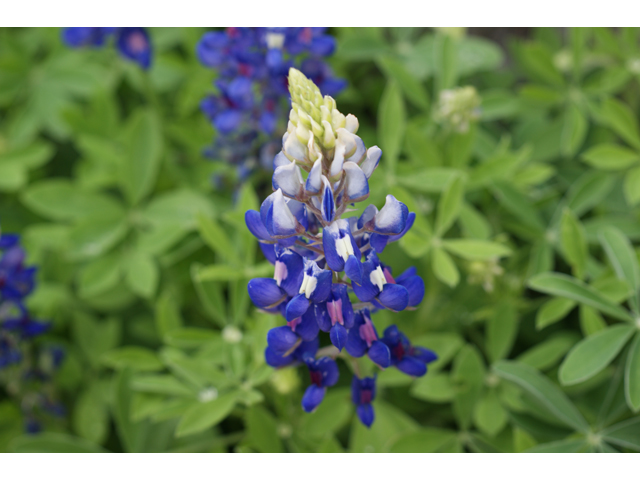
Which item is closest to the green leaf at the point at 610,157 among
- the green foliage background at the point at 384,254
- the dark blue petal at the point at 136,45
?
the green foliage background at the point at 384,254

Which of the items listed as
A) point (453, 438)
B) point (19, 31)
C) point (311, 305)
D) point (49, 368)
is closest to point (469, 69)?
point (453, 438)

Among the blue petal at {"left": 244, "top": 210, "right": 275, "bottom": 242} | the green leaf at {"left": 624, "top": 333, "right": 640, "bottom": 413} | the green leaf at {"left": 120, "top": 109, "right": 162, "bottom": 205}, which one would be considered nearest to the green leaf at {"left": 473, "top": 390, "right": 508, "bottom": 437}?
the green leaf at {"left": 624, "top": 333, "right": 640, "bottom": 413}

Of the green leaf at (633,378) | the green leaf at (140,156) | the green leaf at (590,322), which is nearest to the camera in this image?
the green leaf at (633,378)

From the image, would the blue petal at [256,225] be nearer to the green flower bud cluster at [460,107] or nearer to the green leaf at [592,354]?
the green leaf at [592,354]

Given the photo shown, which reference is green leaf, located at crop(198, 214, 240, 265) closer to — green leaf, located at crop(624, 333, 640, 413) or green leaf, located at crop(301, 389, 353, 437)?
green leaf, located at crop(301, 389, 353, 437)

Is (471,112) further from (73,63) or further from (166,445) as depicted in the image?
(73,63)

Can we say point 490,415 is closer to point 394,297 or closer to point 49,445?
point 394,297
